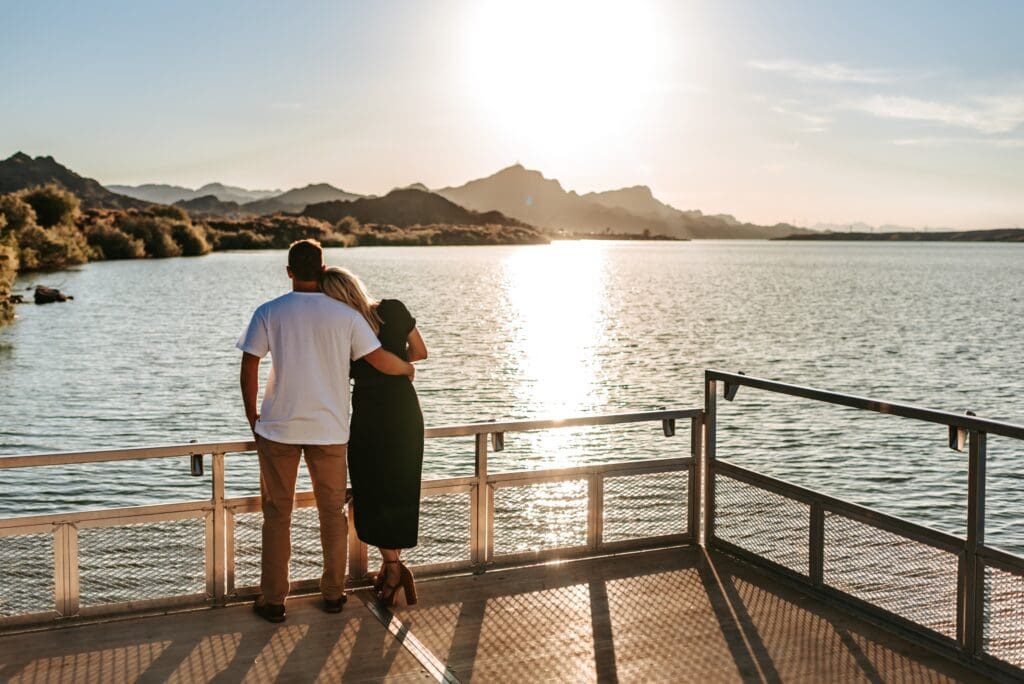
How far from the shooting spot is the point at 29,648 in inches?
206

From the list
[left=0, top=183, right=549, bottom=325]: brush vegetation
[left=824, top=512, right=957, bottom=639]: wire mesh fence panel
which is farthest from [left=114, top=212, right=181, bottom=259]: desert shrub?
[left=824, top=512, right=957, bottom=639]: wire mesh fence panel

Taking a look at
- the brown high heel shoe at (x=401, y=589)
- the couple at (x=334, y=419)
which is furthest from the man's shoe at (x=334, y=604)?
the brown high heel shoe at (x=401, y=589)

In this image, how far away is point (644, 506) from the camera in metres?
7.02

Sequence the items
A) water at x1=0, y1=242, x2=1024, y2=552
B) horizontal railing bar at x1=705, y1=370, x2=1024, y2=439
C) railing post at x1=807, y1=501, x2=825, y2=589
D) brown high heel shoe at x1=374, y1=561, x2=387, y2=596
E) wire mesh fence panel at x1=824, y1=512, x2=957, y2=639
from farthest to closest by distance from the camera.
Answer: water at x1=0, y1=242, x2=1024, y2=552 < railing post at x1=807, y1=501, x2=825, y2=589 < brown high heel shoe at x1=374, y1=561, x2=387, y2=596 < wire mesh fence panel at x1=824, y1=512, x2=957, y2=639 < horizontal railing bar at x1=705, y1=370, x2=1024, y2=439

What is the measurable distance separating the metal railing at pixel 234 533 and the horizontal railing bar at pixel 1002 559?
2180 millimetres

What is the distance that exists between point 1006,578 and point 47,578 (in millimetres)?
4673

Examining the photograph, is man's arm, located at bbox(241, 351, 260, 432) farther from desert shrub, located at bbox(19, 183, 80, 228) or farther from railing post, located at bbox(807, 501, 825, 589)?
desert shrub, located at bbox(19, 183, 80, 228)

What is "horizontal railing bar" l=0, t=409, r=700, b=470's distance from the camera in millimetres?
5398

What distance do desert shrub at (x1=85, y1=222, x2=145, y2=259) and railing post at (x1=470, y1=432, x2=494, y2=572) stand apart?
112977mm

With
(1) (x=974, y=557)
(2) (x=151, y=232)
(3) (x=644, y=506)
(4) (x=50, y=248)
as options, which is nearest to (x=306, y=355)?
(3) (x=644, y=506)

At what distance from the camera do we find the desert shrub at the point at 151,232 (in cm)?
12262

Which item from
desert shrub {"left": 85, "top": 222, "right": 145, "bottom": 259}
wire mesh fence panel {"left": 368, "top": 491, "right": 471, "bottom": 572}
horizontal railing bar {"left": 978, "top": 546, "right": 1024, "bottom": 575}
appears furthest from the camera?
desert shrub {"left": 85, "top": 222, "right": 145, "bottom": 259}

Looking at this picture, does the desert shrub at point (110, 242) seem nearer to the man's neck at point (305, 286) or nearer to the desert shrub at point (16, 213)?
the desert shrub at point (16, 213)

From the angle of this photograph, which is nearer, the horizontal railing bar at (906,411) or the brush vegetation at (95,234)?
the horizontal railing bar at (906,411)
